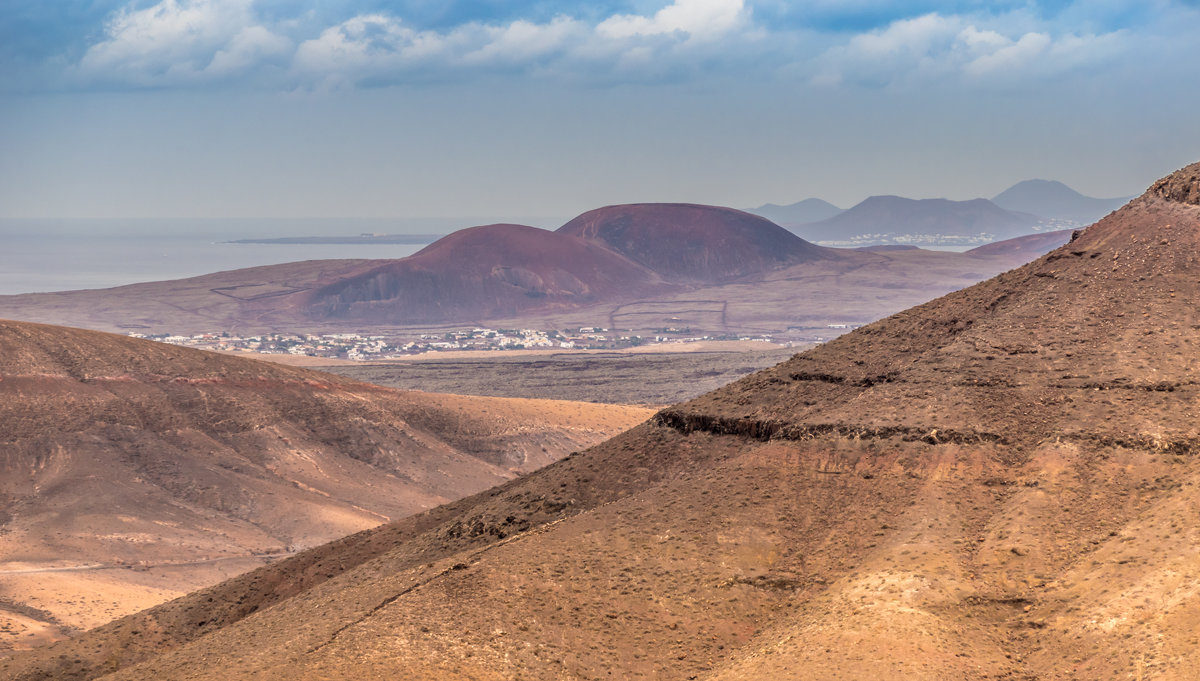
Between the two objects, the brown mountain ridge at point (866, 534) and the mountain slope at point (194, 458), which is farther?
the mountain slope at point (194, 458)

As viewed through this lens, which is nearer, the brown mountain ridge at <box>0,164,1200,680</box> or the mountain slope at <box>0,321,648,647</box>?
the brown mountain ridge at <box>0,164,1200,680</box>

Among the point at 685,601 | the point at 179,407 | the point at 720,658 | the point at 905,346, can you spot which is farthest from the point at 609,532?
the point at 179,407

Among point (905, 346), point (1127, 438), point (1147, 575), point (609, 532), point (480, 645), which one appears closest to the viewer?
point (1147, 575)

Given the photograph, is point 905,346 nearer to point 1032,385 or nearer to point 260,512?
point 1032,385

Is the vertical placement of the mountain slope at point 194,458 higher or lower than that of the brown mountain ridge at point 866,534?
lower

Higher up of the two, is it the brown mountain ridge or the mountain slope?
the brown mountain ridge
